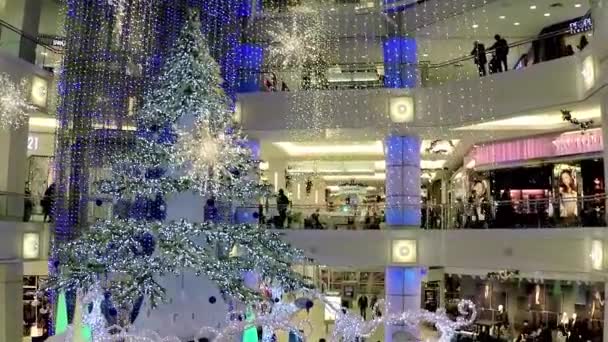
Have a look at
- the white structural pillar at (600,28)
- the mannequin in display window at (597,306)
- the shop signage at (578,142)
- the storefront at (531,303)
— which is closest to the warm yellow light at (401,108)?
the shop signage at (578,142)

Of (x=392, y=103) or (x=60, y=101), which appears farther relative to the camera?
(x=392, y=103)

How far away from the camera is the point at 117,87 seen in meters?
10.3

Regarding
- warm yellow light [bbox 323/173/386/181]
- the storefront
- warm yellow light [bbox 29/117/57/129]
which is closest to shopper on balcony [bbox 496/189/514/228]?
the storefront

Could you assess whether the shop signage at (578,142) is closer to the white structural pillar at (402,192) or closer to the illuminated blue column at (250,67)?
the white structural pillar at (402,192)

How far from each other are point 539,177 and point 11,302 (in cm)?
1024

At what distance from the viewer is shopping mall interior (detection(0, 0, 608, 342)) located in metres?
7.59

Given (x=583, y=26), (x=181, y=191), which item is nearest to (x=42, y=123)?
(x=181, y=191)

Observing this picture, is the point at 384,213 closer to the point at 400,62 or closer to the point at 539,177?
the point at 400,62

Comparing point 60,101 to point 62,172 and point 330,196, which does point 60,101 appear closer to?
point 62,172

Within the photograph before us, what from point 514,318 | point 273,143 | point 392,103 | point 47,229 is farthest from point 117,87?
point 514,318

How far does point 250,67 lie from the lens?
1384 centimetres

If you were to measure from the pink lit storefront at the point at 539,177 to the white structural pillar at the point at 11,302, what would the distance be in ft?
24.1

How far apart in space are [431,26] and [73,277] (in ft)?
27.9

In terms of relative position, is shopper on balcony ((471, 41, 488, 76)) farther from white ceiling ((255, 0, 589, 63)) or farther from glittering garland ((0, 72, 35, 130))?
glittering garland ((0, 72, 35, 130))
